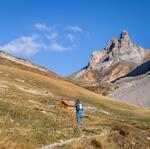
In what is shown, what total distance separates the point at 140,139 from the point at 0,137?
666 inches

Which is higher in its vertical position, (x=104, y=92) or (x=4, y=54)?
(x=4, y=54)

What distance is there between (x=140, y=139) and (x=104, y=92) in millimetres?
153481

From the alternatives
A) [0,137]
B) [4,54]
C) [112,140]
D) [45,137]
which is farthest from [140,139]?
[4,54]

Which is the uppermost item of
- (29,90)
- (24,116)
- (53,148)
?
(29,90)

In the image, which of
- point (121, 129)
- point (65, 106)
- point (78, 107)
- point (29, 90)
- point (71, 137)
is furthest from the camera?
point (29, 90)

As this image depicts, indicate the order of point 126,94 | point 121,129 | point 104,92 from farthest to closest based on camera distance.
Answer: point 104,92 → point 126,94 → point 121,129

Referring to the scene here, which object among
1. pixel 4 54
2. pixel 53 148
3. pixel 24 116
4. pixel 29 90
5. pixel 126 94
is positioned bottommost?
pixel 53 148

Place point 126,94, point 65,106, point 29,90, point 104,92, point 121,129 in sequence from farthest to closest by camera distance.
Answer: point 104,92 < point 126,94 < point 29,90 < point 65,106 < point 121,129

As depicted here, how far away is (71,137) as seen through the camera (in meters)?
30.2

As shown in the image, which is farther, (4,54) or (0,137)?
(4,54)

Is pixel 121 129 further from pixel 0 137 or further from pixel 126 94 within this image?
pixel 126 94

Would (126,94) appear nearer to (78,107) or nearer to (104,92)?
(104,92)

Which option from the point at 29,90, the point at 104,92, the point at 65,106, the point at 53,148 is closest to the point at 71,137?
the point at 53,148

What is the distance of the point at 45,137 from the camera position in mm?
27547
